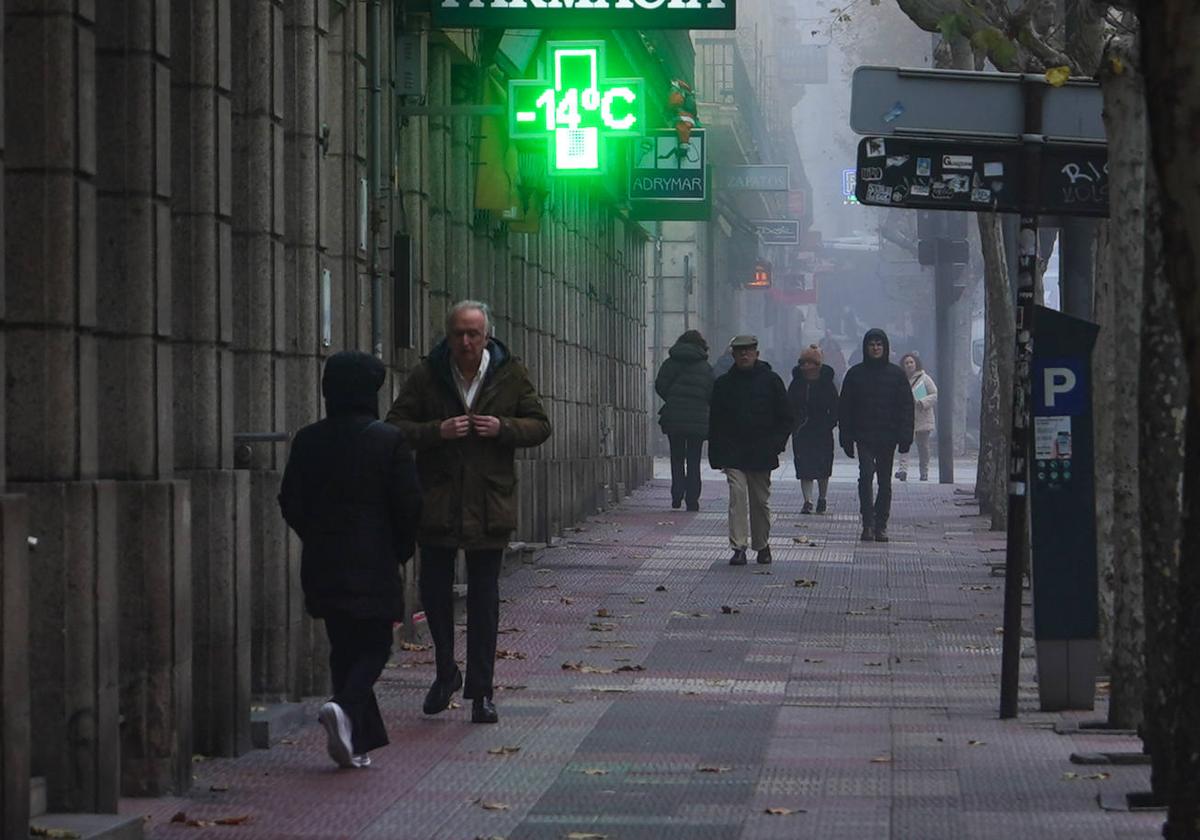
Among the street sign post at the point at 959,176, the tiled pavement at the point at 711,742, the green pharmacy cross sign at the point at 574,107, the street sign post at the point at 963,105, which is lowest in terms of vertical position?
the tiled pavement at the point at 711,742

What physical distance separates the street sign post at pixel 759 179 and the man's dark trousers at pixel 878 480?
21.2m

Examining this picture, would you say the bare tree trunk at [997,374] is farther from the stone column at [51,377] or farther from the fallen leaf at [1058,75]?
the stone column at [51,377]

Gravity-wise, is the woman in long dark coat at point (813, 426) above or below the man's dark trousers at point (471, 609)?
above

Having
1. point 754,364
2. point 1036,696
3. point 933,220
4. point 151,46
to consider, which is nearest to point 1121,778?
point 1036,696

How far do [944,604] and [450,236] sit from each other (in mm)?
4302

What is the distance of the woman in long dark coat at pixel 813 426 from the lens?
91.7 feet

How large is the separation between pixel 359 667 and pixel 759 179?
3654 centimetres

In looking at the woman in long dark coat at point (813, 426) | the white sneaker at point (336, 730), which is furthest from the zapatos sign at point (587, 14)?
the woman in long dark coat at point (813, 426)

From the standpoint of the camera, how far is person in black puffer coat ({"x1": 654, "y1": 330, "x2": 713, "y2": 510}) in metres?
27.2

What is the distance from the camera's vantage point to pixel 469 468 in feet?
37.6

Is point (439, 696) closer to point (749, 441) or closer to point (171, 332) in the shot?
point (171, 332)

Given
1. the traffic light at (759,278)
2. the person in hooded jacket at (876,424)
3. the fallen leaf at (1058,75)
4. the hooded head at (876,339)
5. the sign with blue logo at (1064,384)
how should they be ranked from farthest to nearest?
the traffic light at (759,278), the hooded head at (876,339), the person in hooded jacket at (876,424), the sign with blue logo at (1064,384), the fallen leaf at (1058,75)

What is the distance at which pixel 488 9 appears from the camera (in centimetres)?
1500

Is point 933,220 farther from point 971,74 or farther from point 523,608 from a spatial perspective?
point 971,74
